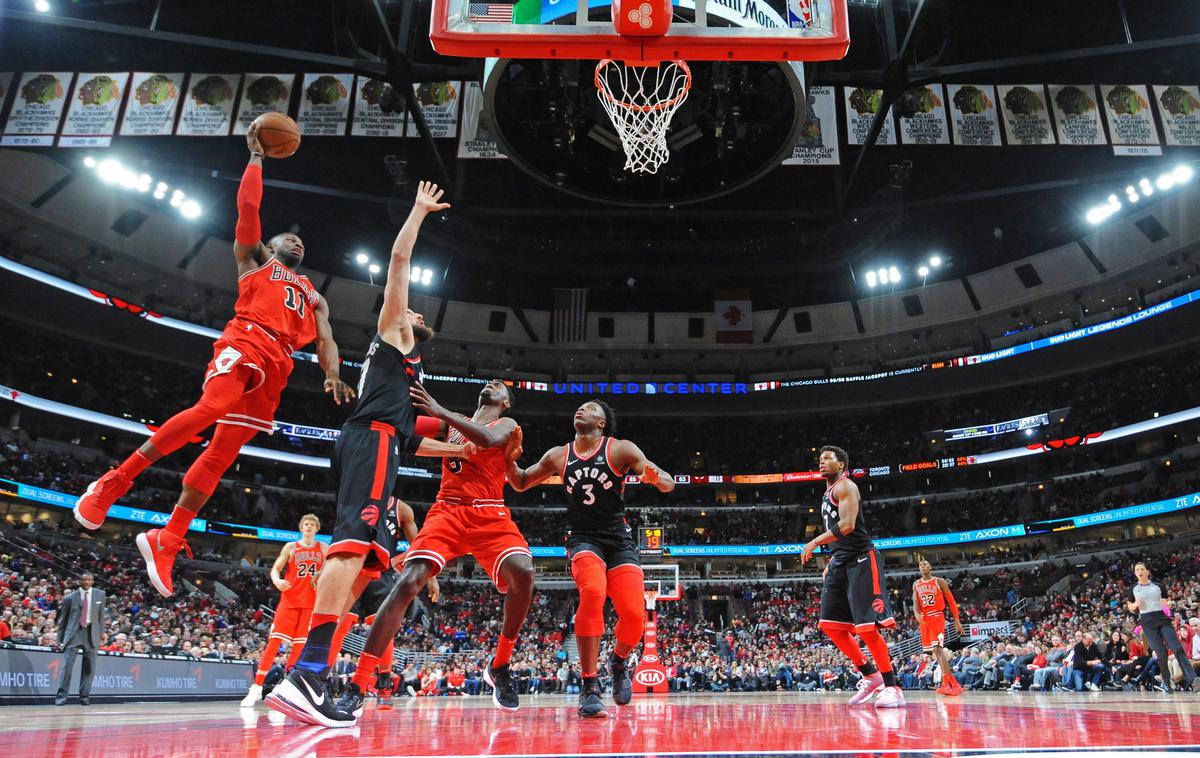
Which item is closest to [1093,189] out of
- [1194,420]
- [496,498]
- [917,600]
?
[1194,420]

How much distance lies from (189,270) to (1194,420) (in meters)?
41.6

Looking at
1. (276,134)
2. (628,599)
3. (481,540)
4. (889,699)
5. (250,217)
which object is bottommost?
(889,699)

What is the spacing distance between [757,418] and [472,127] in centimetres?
2739

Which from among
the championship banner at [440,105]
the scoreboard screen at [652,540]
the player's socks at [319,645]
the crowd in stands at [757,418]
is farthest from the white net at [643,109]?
the crowd in stands at [757,418]

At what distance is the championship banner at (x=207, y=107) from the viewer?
16312 millimetres

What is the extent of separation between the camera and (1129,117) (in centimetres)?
1648

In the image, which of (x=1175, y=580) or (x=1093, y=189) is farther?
(x=1093, y=189)

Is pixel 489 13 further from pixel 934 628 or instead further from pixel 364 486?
pixel 934 628

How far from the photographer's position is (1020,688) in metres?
16.1

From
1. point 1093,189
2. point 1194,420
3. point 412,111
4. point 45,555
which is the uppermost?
point 1093,189

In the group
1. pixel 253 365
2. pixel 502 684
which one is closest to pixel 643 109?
pixel 253 365

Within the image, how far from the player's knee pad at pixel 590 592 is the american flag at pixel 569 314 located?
2859 centimetres

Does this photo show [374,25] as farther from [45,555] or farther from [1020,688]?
[1020,688]

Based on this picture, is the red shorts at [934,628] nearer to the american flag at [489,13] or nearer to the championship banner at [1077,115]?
the american flag at [489,13]
